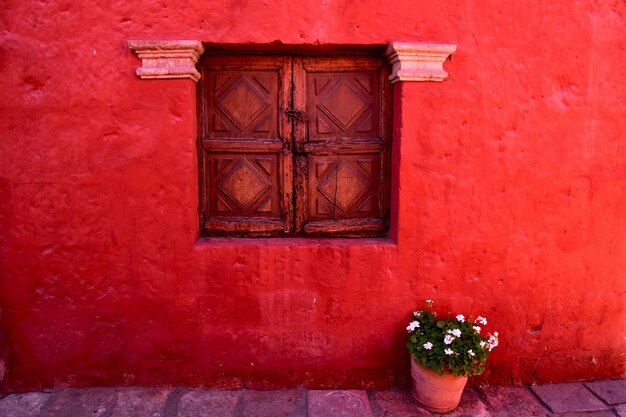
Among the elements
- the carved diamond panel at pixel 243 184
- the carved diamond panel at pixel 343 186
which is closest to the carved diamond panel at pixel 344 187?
the carved diamond panel at pixel 343 186

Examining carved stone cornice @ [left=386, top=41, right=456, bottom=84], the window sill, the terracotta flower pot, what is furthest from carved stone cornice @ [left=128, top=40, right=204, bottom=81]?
the terracotta flower pot

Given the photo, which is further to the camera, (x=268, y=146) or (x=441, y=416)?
(x=268, y=146)

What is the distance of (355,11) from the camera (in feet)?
9.36

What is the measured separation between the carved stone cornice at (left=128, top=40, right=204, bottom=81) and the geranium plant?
218cm

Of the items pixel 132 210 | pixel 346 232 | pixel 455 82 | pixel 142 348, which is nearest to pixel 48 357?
pixel 142 348

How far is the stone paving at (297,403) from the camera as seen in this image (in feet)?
9.24

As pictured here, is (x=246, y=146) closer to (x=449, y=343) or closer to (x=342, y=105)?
(x=342, y=105)

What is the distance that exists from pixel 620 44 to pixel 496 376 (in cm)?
236

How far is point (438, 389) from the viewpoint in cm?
281

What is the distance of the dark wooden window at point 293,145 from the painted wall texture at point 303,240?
0.18 metres

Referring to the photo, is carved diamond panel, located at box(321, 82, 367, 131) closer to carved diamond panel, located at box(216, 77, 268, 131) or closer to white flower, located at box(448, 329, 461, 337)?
carved diamond panel, located at box(216, 77, 268, 131)

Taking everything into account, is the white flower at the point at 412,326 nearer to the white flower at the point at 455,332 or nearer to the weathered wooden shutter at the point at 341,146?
the white flower at the point at 455,332

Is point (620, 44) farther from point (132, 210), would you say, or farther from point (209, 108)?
point (132, 210)

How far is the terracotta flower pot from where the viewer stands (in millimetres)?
2797
